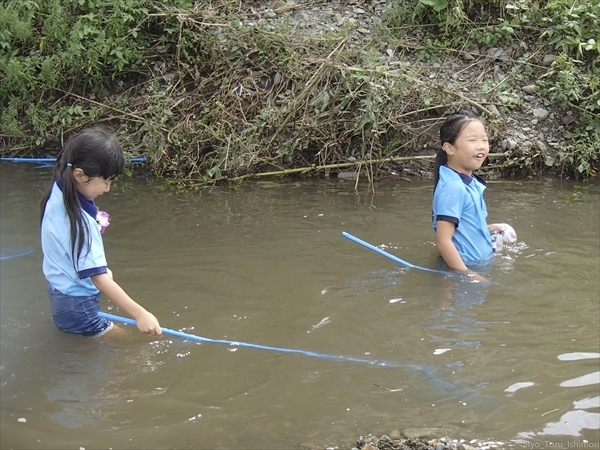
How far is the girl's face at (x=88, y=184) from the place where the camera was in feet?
11.1

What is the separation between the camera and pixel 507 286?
14.7 ft

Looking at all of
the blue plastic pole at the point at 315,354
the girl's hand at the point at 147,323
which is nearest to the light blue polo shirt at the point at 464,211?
the blue plastic pole at the point at 315,354

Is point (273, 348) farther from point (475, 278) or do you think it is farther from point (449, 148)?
point (449, 148)

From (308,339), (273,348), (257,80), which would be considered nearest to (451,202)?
(308,339)

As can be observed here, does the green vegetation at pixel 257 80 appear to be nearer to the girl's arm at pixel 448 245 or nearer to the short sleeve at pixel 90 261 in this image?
the girl's arm at pixel 448 245

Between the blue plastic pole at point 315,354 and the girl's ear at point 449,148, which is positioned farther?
the girl's ear at point 449,148

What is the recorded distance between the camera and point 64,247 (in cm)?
351

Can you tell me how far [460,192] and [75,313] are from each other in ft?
7.80

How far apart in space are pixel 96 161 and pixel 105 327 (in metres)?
1.04

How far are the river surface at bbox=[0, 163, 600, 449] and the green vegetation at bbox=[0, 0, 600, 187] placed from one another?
119 cm

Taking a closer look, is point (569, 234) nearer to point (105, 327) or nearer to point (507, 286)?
point (507, 286)

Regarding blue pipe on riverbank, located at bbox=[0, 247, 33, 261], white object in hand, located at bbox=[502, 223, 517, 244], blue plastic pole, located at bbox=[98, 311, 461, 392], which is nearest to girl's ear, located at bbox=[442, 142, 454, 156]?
white object in hand, located at bbox=[502, 223, 517, 244]

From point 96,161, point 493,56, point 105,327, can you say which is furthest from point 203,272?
point 493,56

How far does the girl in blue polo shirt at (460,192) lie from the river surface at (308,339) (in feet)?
0.80
